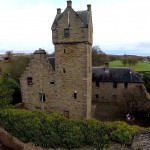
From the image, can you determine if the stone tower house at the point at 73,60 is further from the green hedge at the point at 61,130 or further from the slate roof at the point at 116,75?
the slate roof at the point at 116,75

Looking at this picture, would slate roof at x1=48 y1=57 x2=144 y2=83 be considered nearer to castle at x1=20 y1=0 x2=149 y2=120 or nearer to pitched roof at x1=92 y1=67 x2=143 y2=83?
pitched roof at x1=92 y1=67 x2=143 y2=83

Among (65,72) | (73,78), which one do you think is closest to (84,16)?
(65,72)

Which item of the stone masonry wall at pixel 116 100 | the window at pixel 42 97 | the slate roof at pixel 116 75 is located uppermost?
the slate roof at pixel 116 75

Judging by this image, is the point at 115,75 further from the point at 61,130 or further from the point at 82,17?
the point at 61,130

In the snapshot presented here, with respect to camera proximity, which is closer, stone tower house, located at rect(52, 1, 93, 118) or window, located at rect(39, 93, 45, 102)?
stone tower house, located at rect(52, 1, 93, 118)

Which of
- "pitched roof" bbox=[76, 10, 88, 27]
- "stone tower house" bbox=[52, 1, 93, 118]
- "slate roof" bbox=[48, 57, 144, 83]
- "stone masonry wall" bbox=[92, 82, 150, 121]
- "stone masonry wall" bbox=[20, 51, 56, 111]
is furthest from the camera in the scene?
"slate roof" bbox=[48, 57, 144, 83]

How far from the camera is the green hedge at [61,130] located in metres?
17.0

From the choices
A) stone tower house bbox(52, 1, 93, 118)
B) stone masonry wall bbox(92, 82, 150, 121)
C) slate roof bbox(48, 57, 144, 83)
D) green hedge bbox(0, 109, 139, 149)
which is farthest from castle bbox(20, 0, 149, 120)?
slate roof bbox(48, 57, 144, 83)

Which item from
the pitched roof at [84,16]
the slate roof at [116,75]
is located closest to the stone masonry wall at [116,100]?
the slate roof at [116,75]

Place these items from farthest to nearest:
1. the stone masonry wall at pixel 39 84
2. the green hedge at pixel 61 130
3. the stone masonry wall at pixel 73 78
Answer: the stone masonry wall at pixel 39 84 < the stone masonry wall at pixel 73 78 < the green hedge at pixel 61 130

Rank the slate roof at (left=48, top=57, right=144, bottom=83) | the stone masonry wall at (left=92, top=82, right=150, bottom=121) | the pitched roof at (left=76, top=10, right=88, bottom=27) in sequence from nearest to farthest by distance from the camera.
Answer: the pitched roof at (left=76, top=10, right=88, bottom=27) < the stone masonry wall at (left=92, top=82, right=150, bottom=121) < the slate roof at (left=48, top=57, right=144, bottom=83)

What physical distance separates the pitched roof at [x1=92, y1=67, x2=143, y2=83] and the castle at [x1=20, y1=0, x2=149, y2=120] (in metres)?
10.1

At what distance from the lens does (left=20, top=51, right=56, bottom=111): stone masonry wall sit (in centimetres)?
2864

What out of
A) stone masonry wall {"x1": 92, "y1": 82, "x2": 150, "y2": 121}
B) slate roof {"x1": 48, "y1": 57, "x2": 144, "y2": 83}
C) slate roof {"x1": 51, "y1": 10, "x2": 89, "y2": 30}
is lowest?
stone masonry wall {"x1": 92, "y1": 82, "x2": 150, "y2": 121}
